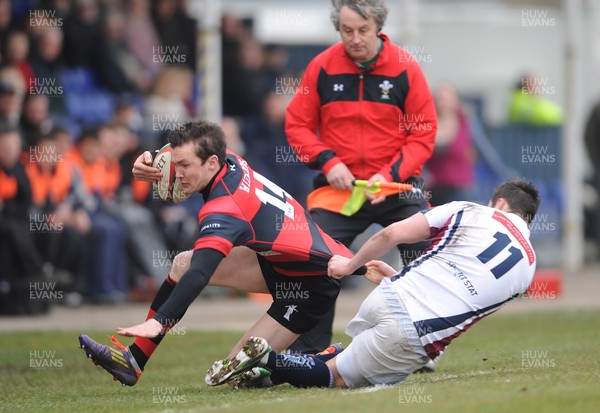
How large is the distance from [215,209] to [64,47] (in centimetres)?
952

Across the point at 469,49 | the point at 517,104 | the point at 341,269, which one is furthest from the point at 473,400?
the point at 469,49

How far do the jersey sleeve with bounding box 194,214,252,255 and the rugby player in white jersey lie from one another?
602mm

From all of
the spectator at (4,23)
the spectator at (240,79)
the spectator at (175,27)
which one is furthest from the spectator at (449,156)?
the spectator at (4,23)

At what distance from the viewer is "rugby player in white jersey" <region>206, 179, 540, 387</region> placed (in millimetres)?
7246

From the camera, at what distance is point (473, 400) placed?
654 cm

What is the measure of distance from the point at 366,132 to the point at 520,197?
67.1 inches

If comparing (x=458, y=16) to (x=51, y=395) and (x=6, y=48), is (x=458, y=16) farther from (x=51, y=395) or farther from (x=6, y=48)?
(x=51, y=395)

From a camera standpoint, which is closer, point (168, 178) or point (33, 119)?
point (168, 178)

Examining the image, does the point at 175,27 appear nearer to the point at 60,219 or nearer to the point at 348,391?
the point at 60,219

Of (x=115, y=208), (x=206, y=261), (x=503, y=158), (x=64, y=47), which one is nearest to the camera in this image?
(x=206, y=261)

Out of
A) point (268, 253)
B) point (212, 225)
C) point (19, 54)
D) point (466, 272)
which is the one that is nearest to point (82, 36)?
point (19, 54)

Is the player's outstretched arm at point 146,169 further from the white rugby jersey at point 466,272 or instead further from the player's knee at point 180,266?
the white rugby jersey at point 466,272

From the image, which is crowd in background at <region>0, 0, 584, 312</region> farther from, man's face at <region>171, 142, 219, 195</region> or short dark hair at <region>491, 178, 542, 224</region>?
short dark hair at <region>491, 178, 542, 224</region>

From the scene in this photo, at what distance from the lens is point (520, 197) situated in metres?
7.51
